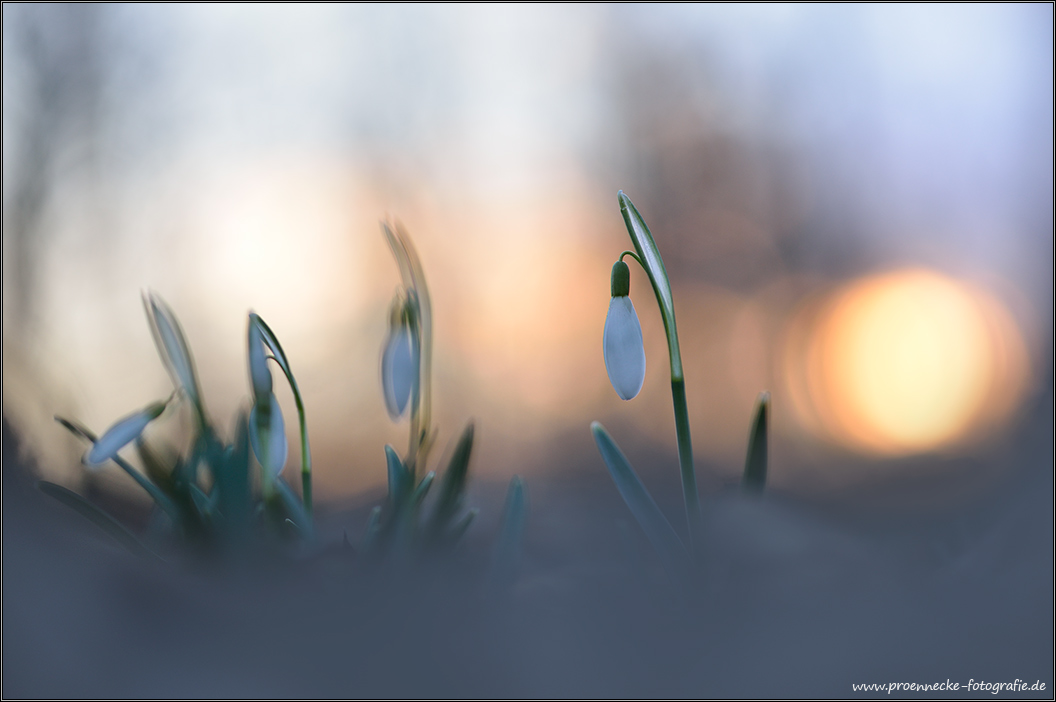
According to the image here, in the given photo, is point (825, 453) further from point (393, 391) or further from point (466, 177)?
point (393, 391)

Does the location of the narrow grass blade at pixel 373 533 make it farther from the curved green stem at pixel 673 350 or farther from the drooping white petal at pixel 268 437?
the curved green stem at pixel 673 350

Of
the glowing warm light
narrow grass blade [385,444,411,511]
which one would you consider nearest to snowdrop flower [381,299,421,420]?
narrow grass blade [385,444,411,511]

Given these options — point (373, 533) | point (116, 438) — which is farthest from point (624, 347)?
point (116, 438)

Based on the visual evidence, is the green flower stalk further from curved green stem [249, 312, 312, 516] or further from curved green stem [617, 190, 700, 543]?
curved green stem [249, 312, 312, 516]

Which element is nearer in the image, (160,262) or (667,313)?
(667,313)

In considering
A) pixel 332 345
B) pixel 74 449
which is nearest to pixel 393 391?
pixel 74 449

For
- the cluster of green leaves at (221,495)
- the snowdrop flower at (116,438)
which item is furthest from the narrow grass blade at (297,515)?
the snowdrop flower at (116,438)
